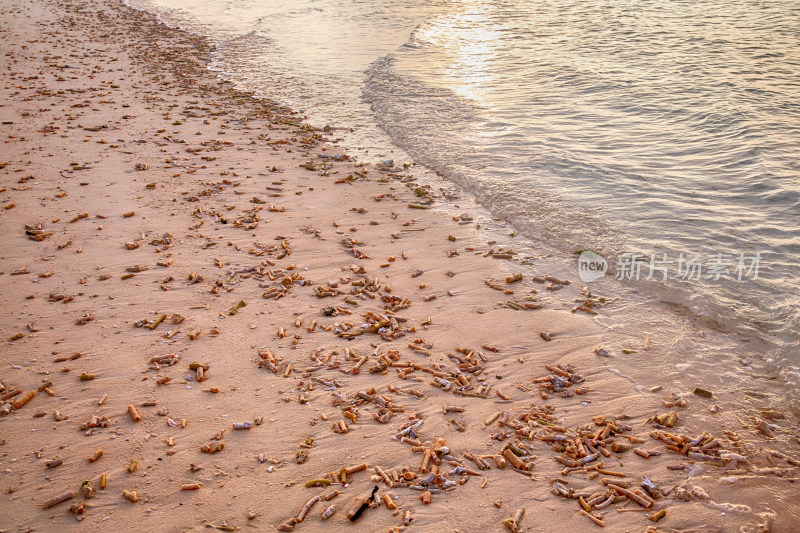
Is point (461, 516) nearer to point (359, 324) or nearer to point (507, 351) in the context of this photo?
point (507, 351)

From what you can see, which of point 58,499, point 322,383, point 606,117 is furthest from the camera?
point 606,117

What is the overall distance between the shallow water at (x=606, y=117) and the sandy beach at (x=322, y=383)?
1.27m

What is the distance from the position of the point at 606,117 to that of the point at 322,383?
911 centimetres

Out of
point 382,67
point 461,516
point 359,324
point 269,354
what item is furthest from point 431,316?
point 382,67

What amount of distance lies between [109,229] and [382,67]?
422 inches

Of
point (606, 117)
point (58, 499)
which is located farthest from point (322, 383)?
point (606, 117)

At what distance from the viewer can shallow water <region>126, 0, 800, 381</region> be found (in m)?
6.71

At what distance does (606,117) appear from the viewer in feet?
36.4

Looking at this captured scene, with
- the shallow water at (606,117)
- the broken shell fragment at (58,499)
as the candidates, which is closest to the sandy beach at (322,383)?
the broken shell fragment at (58,499)

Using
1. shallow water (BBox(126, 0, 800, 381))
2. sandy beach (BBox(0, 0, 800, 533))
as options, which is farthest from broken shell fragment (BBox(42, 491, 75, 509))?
shallow water (BBox(126, 0, 800, 381))

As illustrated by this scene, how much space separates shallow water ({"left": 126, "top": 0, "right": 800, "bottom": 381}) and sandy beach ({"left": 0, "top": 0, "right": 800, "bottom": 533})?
1.27 m

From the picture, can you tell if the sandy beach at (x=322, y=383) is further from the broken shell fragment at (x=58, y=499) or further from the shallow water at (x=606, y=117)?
the shallow water at (x=606, y=117)

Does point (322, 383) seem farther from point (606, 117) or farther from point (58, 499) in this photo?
point (606, 117)

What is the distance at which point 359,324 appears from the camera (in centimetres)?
519
